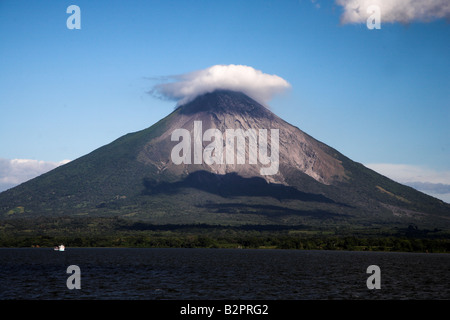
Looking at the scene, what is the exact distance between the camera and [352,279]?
12606 cm

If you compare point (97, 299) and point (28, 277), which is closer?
point (97, 299)

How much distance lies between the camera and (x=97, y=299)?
3292 inches
